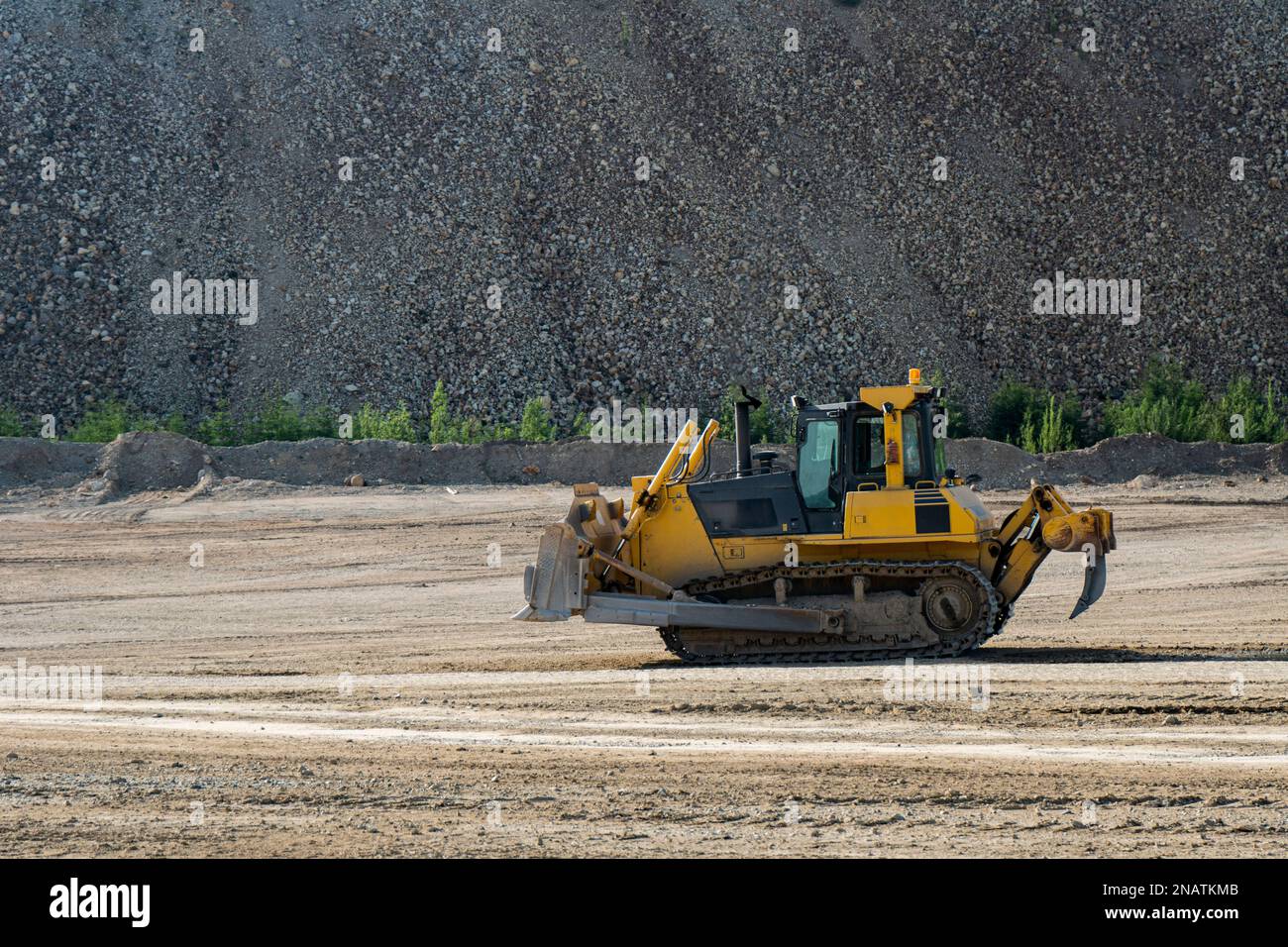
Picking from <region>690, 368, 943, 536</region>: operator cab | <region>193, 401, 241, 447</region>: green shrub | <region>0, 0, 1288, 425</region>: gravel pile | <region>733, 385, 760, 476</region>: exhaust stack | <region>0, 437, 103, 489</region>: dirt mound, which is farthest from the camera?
<region>0, 0, 1288, 425</region>: gravel pile

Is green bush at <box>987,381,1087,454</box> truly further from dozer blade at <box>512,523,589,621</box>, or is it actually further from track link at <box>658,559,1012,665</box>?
dozer blade at <box>512,523,589,621</box>

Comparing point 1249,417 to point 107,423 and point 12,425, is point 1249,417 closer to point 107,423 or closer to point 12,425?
point 107,423

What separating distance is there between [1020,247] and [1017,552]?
64.8ft

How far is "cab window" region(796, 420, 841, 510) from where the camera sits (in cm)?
1166

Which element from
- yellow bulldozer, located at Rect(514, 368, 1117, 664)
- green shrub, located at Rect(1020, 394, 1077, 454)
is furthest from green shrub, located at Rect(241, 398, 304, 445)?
yellow bulldozer, located at Rect(514, 368, 1117, 664)

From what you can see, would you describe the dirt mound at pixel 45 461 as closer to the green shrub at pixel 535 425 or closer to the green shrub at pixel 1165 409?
the green shrub at pixel 535 425

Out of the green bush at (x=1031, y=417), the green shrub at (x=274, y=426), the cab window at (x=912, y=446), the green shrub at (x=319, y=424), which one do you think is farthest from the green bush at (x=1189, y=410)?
the cab window at (x=912, y=446)

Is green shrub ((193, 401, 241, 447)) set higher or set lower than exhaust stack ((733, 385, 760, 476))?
higher

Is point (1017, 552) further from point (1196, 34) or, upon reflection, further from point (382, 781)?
point (1196, 34)

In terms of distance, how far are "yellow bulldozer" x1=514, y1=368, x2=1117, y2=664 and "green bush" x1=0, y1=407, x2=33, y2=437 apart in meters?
17.5

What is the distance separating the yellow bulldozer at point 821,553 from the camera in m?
11.5

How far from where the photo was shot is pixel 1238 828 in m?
6.39

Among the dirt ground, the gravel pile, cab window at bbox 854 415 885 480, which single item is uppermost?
the gravel pile

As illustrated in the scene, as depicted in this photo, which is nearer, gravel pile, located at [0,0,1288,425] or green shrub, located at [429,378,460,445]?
green shrub, located at [429,378,460,445]
